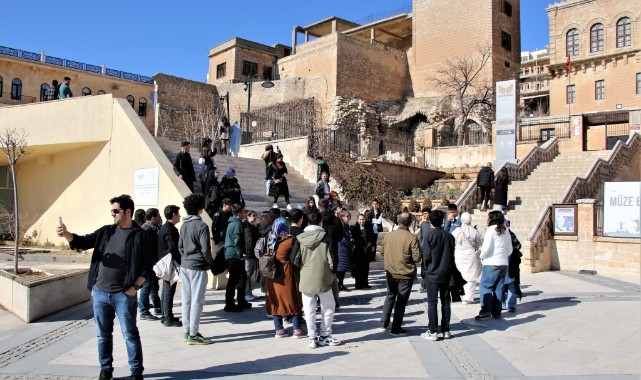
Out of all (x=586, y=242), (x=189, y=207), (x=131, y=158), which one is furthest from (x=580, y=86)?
(x=189, y=207)

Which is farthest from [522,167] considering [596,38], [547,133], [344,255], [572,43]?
[572,43]

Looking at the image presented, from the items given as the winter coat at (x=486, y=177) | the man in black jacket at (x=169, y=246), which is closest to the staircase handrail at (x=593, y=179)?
the winter coat at (x=486, y=177)

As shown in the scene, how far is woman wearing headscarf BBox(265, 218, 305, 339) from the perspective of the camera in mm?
6848

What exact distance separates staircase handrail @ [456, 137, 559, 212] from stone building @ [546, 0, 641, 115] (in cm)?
1980

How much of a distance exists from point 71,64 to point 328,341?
4237 centimetres

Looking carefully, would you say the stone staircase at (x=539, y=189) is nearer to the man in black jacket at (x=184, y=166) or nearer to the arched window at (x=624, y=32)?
the man in black jacket at (x=184, y=166)

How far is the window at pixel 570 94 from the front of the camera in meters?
42.3

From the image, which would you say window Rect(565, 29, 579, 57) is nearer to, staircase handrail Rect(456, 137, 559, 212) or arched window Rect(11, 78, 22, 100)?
staircase handrail Rect(456, 137, 559, 212)

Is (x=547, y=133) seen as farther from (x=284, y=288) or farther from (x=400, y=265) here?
(x=284, y=288)

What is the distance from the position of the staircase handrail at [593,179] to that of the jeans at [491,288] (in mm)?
5637

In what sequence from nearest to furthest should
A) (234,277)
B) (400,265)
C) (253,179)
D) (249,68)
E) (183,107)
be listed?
(400,265), (234,277), (253,179), (183,107), (249,68)

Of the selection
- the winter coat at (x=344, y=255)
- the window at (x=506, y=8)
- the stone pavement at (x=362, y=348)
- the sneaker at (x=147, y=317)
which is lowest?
the stone pavement at (x=362, y=348)

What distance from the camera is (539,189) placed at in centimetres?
1881

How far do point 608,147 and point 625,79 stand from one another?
1738 centimetres
